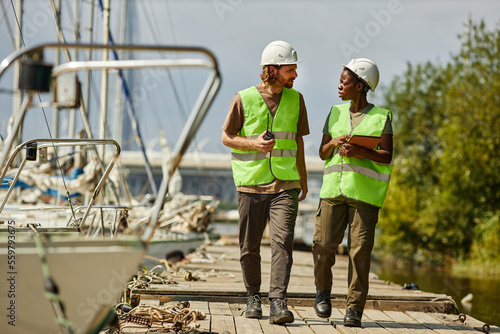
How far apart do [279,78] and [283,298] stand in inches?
58.9

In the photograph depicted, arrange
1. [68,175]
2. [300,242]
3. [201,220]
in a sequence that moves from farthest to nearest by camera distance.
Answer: [300,242] → [201,220] → [68,175]

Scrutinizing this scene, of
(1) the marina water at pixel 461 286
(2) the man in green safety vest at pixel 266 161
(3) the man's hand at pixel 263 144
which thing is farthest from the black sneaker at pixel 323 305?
(1) the marina water at pixel 461 286

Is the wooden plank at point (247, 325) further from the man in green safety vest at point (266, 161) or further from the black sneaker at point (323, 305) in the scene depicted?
the black sneaker at point (323, 305)

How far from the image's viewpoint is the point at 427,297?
558 cm

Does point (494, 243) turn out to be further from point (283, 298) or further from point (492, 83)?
point (283, 298)

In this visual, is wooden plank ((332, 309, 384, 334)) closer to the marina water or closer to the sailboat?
the sailboat

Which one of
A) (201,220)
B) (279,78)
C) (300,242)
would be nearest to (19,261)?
(279,78)

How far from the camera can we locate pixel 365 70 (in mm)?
4777

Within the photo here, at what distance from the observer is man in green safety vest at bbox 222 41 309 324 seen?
4.61 meters

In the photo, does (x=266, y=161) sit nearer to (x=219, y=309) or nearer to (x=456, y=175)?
(x=219, y=309)

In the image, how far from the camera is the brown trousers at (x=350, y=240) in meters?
4.60

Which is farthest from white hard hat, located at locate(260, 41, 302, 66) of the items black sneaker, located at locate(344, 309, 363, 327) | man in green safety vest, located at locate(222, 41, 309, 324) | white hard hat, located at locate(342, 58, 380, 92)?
black sneaker, located at locate(344, 309, 363, 327)

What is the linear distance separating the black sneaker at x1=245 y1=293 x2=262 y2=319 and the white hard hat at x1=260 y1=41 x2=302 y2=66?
162cm

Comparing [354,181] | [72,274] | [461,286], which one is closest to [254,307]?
[354,181]
